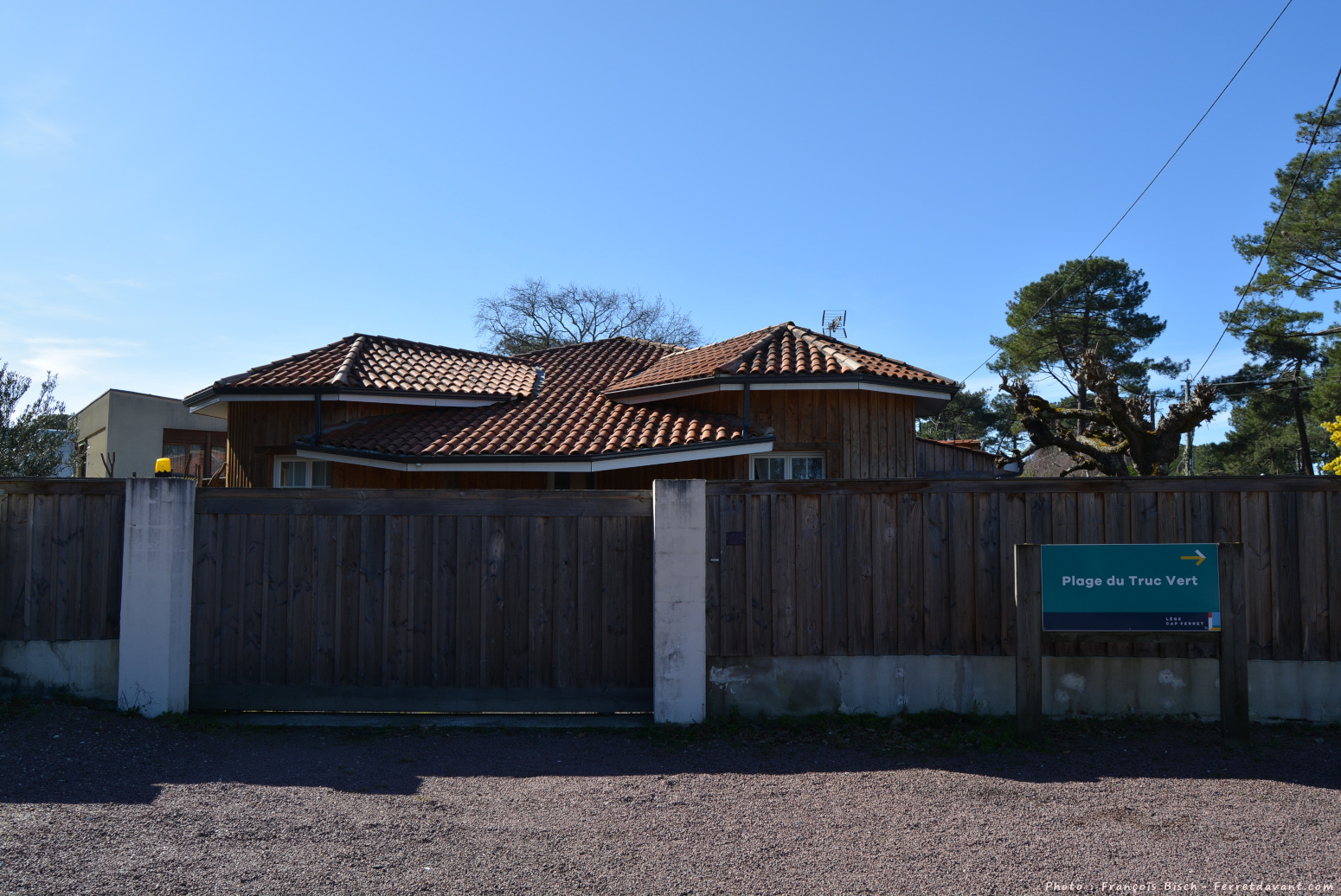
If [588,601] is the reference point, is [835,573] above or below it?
above

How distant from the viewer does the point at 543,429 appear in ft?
38.3

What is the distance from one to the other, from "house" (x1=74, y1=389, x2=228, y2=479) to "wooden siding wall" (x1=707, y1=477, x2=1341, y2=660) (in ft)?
89.8

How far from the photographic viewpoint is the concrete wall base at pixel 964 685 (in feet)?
22.6

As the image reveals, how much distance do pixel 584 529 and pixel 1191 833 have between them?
4494 mm

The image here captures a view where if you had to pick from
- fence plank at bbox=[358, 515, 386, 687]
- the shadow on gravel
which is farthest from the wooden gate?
the shadow on gravel

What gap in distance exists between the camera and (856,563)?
7.08 metres

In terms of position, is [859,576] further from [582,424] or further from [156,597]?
[582,424]

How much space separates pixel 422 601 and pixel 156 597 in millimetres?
2008

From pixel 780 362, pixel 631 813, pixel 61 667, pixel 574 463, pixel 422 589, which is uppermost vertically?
pixel 780 362

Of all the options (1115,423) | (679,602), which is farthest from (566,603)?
(1115,423)

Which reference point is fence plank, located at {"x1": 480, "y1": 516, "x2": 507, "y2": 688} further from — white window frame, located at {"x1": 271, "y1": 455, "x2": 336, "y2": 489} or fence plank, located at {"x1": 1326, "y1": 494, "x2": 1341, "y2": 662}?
fence plank, located at {"x1": 1326, "y1": 494, "x2": 1341, "y2": 662}

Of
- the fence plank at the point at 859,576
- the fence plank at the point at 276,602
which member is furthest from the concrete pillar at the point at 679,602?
the fence plank at the point at 276,602

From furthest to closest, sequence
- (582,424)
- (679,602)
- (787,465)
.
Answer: (787,465) < (582,424) < (679,602)

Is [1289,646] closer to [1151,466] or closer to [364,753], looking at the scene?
[364,753]
